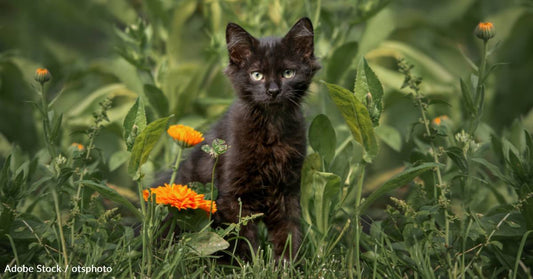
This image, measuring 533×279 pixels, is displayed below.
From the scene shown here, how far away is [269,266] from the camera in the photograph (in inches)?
84.2

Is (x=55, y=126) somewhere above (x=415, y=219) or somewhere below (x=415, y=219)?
above

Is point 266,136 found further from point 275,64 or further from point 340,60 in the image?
point 340,60

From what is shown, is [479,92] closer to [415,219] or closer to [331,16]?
[415,219]

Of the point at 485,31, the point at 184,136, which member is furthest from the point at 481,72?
the point at 184,136

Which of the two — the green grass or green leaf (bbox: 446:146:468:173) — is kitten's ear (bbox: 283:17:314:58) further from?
green leaf (bbox: 446:146:468:173)

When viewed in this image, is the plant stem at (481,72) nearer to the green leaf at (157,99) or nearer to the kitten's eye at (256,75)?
the kitten's eye at (256,75)

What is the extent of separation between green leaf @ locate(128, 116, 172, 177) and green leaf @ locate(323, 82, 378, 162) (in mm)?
614

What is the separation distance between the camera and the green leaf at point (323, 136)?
2391mm

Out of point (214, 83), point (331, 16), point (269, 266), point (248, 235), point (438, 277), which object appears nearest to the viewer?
point (438, 277)

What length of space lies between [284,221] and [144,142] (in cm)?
83

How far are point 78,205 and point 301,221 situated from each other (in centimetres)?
95

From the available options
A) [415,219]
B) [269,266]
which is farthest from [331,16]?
[269,266]

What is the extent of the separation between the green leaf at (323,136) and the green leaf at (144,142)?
2.06 feet

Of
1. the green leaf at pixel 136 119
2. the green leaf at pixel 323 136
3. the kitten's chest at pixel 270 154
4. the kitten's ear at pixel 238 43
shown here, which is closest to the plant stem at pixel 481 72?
the green leaf at pixel 323 136
